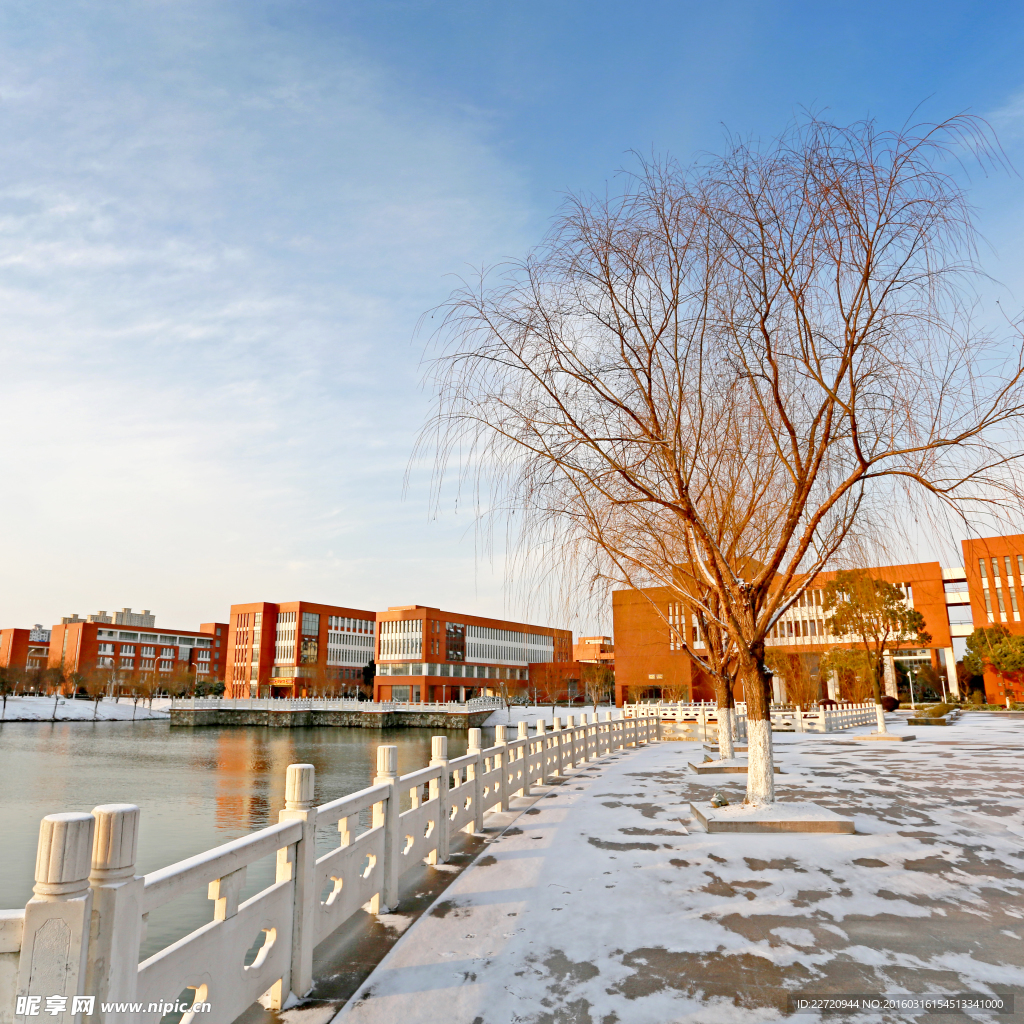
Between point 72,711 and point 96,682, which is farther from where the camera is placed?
point 96,682

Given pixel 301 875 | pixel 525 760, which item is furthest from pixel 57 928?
pixel 525 760

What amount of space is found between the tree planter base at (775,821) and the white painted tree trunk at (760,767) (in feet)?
0.52

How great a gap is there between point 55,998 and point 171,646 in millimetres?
133048

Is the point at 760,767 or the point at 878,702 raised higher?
the point at 760,767

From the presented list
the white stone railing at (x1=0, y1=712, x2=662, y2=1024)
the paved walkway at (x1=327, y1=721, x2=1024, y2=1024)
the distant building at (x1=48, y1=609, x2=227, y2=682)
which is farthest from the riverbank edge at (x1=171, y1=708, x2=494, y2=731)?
the white stone railing at (x1=0, y1=712, x2=662, y2=1024)

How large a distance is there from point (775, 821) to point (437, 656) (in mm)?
80795

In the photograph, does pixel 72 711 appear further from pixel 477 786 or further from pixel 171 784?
pixel 477 786

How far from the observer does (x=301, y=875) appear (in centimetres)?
423

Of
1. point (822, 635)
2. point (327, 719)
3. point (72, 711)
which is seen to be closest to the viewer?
point (822, 635)

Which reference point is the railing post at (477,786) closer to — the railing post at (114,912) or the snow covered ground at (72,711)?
the railing post at (114,912)

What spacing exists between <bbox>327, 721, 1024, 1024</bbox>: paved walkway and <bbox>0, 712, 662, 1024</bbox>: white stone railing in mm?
436

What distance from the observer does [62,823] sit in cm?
233

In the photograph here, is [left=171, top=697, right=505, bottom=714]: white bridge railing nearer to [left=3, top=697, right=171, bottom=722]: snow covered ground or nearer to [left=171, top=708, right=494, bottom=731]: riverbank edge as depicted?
[left=171, top=708, right=494, bottom=731]: riverbank edge

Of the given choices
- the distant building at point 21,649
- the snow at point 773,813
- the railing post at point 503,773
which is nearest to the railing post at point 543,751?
the railing post at point 503,773
